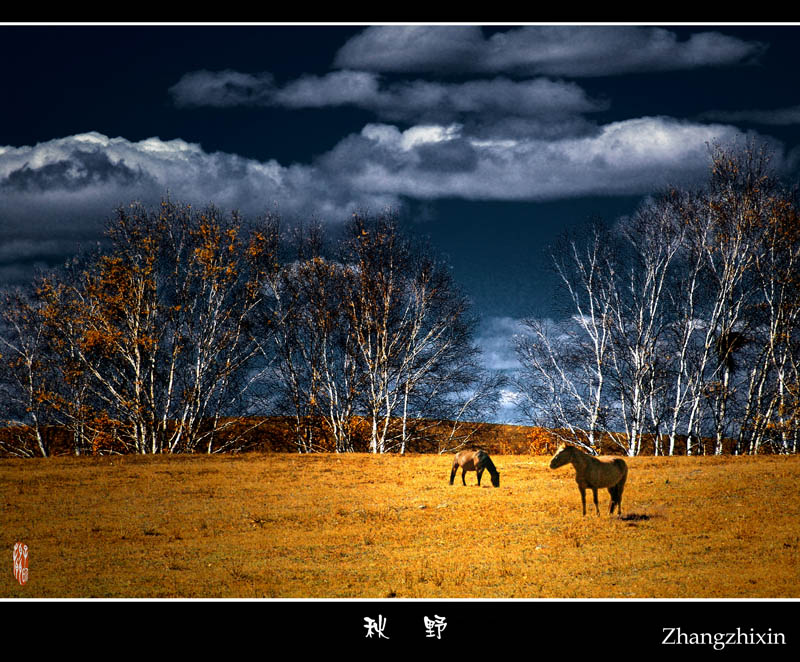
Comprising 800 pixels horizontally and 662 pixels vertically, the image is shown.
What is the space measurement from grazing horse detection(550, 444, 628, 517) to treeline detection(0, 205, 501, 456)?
10158 millimetres

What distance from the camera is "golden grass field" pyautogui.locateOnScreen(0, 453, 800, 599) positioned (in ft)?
Answer: 36.0

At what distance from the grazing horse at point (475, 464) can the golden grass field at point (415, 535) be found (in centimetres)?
34

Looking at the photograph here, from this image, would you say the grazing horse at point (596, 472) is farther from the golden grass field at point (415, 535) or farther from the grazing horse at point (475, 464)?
the grazing horse at point (475, 464)

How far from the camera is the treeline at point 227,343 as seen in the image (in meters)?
23.8

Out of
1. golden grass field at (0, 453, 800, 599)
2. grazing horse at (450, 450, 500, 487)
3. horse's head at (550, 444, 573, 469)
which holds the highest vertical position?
horse's head at (550, 444, 573, 469)

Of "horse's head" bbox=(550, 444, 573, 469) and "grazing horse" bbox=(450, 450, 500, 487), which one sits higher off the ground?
"horse's head" bbox=(550, 444, 573, 469)

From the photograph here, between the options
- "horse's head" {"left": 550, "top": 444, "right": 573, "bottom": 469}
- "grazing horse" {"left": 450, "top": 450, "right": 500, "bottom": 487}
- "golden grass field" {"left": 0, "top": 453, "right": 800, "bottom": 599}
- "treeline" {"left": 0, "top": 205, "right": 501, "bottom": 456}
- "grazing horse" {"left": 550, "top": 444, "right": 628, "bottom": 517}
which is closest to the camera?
"golden grass field" {"left": 0, "top": 453, "right": 800, "bottom": 599}

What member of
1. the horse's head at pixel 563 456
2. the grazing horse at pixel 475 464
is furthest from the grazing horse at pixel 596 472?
the grazing horse at pixel 475 464

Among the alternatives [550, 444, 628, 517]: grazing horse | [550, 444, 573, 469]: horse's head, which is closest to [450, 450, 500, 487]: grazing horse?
[550, 444, 628, 517]: grazing horse

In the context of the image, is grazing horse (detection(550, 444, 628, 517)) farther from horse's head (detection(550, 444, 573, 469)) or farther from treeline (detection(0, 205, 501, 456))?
treeline (detection(0, 205, 501, 456))

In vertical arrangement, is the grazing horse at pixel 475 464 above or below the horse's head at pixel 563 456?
below

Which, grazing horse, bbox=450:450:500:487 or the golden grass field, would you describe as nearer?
the golden grass field
